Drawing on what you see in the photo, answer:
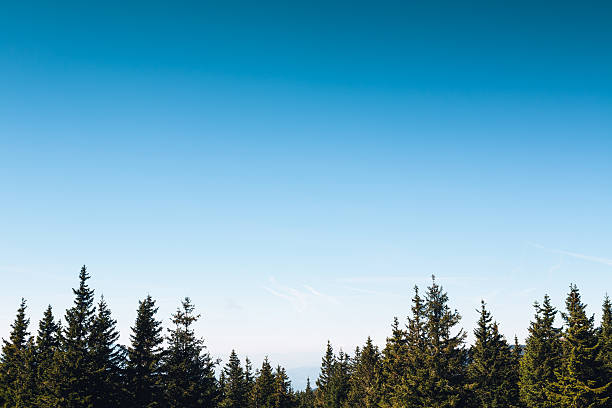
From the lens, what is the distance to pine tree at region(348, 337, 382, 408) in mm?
66250

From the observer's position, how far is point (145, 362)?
52688 millimetres

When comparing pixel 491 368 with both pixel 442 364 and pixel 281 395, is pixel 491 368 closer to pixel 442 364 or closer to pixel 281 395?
pixel 442 364

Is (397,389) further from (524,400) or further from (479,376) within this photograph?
(524,400)

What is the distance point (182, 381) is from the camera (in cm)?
5438

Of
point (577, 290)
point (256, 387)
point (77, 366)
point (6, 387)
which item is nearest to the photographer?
point (77, 366)

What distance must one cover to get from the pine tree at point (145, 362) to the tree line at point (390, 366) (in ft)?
0.33

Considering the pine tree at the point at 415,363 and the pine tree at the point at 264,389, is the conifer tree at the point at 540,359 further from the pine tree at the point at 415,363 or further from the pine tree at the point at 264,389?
the pine tree at the point at 264,389

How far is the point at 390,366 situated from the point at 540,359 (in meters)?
18.9

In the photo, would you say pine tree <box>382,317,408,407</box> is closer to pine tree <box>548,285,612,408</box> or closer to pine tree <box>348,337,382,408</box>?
pine tree <box>348,337,382,408</box>

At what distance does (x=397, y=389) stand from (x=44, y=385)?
103 ft

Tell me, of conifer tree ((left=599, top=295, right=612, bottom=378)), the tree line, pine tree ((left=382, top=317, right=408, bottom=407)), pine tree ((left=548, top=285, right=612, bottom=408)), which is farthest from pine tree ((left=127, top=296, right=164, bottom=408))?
conifer tree ((left=599, top=295, right=612, bottom=378))

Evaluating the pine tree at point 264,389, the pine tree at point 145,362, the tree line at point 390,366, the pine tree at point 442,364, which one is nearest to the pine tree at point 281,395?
the pine tree at point 264,389

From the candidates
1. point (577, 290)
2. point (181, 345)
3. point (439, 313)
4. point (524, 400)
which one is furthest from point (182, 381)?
point (577, 290)

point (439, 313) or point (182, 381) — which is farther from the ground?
point (439, 313)
